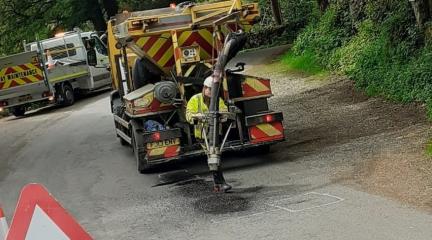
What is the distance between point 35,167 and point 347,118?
5.74 metres

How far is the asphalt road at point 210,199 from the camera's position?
21.5ft

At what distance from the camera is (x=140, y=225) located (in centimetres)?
764

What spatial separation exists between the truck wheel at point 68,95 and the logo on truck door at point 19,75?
1440 mm

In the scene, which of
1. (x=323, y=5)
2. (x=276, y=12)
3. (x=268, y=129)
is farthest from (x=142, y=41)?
(x=276, y=12)

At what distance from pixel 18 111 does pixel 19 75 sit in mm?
1898

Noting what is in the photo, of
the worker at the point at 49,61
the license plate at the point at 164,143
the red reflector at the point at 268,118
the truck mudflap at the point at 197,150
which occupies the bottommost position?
the worker at the point at 49,61

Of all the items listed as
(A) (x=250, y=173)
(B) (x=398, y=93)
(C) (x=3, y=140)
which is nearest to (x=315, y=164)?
(A) (x=250, y=173)

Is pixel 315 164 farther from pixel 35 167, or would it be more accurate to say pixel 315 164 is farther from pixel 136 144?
pixel 35 167

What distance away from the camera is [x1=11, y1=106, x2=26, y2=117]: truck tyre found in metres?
24.3

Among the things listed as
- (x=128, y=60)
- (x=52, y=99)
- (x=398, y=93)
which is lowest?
(x=52, y=99)

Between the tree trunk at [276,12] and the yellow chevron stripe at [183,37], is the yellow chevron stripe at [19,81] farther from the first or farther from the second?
the tree trunk at [276,12]

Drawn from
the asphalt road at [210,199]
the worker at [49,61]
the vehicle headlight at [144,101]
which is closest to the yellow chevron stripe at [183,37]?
the vehicle headlight at [144,101]

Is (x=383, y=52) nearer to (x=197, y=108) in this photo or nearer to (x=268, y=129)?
(x=268, y=129)

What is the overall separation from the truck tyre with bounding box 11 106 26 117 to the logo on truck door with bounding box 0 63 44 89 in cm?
128
